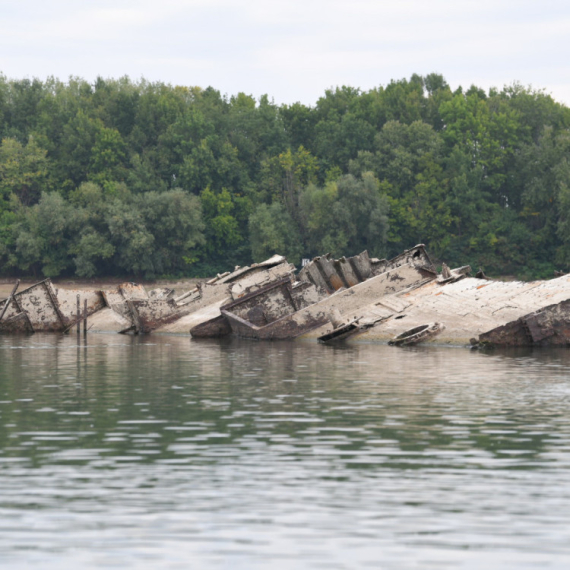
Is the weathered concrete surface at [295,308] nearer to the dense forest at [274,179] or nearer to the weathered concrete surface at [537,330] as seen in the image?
the weathered concrete surface at [537,330]

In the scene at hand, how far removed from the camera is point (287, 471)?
14.9 m

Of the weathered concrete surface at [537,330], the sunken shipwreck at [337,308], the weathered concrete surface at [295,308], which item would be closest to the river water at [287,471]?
the weathered concrete surface at [537,330]

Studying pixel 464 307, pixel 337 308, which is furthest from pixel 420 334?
pixel 337 308

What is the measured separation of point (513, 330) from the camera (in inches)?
1474

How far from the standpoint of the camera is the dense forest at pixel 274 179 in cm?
9931

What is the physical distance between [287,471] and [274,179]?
9619 centimetres

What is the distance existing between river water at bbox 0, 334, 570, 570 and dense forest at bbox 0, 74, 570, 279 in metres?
71.1

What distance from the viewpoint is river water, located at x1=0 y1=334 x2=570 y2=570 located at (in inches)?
432

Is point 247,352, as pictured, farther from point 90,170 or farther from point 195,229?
point 90,170

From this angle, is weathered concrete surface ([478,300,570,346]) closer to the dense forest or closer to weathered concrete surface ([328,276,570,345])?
weathered concrete surface ([328,276,570,345])

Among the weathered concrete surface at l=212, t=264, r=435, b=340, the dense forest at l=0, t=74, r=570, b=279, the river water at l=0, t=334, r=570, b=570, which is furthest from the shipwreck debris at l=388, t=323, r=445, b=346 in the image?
the dense forest at l=0, t=74, r=570, b=279

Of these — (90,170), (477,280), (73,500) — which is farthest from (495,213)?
(73,500)

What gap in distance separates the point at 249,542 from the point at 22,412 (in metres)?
11.2

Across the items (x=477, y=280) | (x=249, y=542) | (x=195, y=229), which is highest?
(x=195, y=229)
